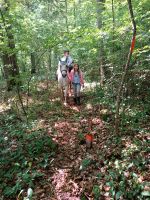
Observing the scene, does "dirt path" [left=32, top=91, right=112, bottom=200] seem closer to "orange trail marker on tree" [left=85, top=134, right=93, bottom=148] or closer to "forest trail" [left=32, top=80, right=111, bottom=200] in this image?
"forest trail" [left=32, top=80, right=111, bottom=200]

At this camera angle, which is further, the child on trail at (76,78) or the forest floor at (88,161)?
the child on trail at (76,78)

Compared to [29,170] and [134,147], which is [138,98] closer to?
[134,147]

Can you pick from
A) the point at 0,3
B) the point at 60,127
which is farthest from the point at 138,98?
the point at 0,3

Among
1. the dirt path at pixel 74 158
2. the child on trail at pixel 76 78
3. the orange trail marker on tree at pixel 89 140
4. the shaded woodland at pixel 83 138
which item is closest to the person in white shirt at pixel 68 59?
the child on trail at pixel 76 78

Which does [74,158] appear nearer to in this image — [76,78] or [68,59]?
[76,78]

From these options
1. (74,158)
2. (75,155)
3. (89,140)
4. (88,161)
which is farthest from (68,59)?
(88,161)

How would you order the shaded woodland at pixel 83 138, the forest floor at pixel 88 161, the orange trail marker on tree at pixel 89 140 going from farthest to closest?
the orange trail marker on tree at pixel 89 140, the shaded woodland at pixel 83 138, the forest floor at pixel 88 161

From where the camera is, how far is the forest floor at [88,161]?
515 cm

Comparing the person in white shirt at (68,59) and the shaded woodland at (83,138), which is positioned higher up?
the person in white shirt at (68,59)

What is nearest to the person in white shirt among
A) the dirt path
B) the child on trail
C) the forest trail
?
the child on trail

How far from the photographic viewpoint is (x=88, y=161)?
239 inches

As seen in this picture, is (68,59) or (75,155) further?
(68,59)

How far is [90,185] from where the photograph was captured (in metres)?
5.39

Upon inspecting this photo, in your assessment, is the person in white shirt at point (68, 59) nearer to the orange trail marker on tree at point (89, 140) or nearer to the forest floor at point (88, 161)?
the forest floor at point (88, 161)
